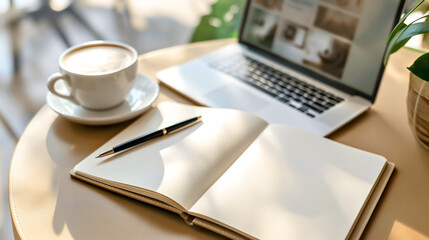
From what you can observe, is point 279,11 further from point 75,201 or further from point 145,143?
point 75,201

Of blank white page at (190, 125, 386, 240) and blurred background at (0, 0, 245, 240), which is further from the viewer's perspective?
blurred background at (0, 0, 245, 240)

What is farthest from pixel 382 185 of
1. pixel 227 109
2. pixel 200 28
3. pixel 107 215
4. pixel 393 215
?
pixel 200 28

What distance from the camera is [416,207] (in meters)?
0.58

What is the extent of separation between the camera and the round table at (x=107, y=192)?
0.53 meters

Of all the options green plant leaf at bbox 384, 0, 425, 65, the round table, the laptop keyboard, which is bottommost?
the round table

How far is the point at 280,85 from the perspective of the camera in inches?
32.6

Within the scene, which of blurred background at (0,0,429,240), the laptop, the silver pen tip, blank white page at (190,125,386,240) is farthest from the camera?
blurred background at (0,0,429,240)

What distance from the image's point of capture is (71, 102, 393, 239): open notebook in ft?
1.67

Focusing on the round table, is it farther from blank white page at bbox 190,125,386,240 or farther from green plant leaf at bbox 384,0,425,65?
green plant leaf at bbox 384,0,425,65

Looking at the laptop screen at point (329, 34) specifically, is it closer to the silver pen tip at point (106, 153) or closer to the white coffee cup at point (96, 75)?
the white coffee cup at point (96, 75)

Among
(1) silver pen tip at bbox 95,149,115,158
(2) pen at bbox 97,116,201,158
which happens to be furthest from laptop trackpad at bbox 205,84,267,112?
(1) silver pen tip at bbox 95,149,115,158

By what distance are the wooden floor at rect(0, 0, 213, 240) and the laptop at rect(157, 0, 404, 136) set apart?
2.69ft

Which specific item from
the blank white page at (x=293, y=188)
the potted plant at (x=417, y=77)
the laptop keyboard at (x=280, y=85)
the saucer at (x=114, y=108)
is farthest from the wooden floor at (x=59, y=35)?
the potted plant at (x=417, y=77)

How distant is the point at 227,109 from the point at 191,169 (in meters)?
0.16
